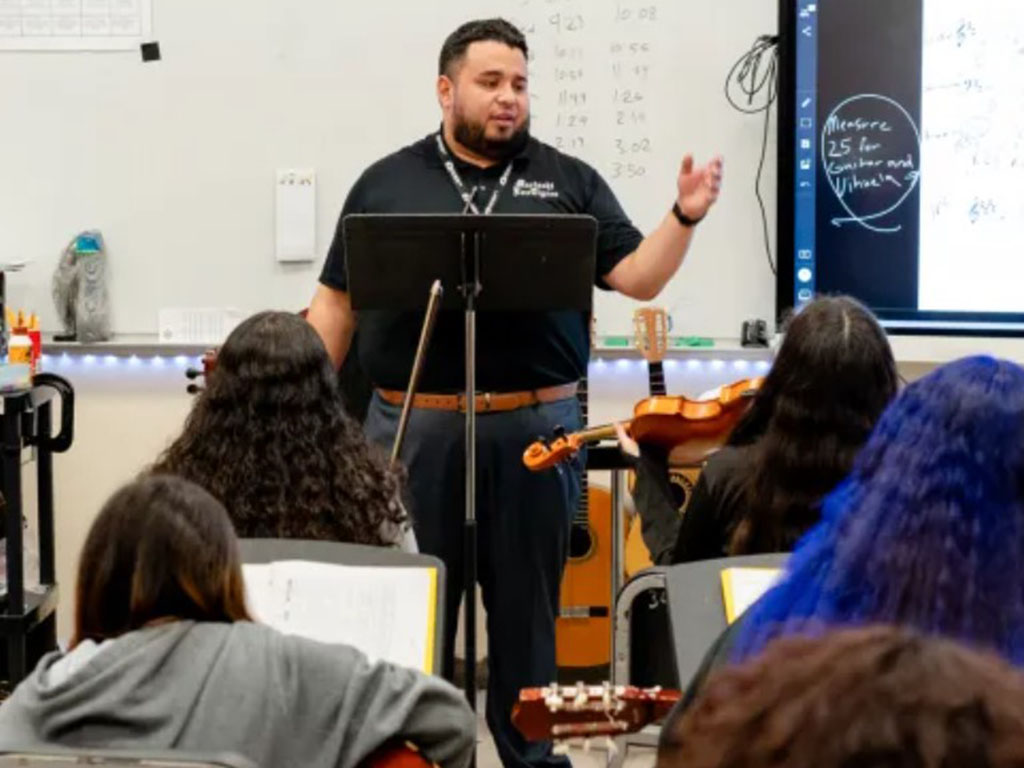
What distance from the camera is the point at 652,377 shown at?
159 inches

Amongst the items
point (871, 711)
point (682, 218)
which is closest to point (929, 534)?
point (871, 711)

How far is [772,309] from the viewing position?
14.4 ft

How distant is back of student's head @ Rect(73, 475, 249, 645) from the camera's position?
1.69 meters

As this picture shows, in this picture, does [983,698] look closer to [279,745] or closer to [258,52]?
[279,745]

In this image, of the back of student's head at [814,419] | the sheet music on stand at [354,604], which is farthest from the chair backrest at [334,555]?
the back of student's head at [814,419]

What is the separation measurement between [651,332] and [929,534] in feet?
8.27

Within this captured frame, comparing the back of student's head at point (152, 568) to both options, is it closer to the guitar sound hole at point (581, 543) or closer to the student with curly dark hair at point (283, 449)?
the student with curly dark hair at point (283, 449)

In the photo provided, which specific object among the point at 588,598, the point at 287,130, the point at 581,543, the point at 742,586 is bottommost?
the point at 588,598

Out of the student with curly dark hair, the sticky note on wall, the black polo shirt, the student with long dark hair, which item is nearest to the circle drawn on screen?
the black polo shirt

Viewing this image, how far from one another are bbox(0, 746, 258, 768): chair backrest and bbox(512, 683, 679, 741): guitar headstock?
0.40 metres

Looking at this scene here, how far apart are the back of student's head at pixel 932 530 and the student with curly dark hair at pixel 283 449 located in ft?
3.14

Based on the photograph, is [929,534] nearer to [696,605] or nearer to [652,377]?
[696,605]

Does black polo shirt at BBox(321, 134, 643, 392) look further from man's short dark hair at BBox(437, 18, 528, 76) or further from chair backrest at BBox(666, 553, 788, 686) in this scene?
chair backrest at BBox(666, 553, 788, 686)

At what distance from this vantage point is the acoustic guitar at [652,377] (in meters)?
4.05
